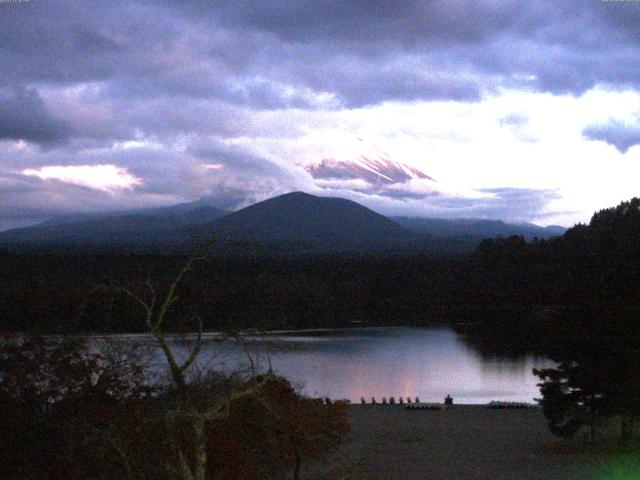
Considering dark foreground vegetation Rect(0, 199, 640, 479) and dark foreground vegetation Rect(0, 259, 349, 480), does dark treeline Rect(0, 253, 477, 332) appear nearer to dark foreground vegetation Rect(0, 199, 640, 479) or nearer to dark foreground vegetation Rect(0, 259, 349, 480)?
dark foreground vegetation Rect(0, 199, 640, 479)

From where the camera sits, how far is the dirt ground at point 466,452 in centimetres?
1047

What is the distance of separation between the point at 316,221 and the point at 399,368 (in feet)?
385

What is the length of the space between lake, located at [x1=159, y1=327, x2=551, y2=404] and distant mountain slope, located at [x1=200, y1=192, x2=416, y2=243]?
93.6 meters

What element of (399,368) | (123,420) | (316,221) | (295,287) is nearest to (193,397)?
(123,420)

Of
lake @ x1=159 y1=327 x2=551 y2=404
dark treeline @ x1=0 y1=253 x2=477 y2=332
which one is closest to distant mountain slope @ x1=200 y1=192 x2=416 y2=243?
dark treeline @ x1=0 y1=253 x2=477 y2=332

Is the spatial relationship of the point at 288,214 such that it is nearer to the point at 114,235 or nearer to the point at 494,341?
the point at 114,235

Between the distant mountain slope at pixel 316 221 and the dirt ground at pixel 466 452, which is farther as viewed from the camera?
the distant mountain slope at pixel 316 221

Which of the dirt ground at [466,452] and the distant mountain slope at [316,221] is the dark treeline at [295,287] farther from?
the distant mountain slope at [316,221]

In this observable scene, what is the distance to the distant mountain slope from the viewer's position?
131625mm

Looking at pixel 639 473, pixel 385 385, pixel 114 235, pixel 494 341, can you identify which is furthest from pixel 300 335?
pixel 114 235

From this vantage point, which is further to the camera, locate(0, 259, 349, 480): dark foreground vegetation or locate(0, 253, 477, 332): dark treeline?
locate(0, 253, 477, 332): dark treeline

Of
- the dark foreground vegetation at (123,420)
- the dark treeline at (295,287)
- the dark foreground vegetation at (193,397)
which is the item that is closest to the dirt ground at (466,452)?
the dark foreground vegetation at (193,397)

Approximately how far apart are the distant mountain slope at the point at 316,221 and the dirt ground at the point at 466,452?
110 metres

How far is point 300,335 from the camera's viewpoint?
34.8 m
